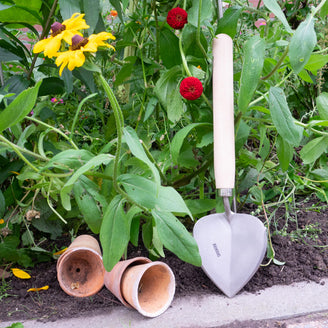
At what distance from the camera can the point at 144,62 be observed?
3.92 ft

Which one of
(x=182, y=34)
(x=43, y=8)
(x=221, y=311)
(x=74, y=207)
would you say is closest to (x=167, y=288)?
(x=221, y=311)

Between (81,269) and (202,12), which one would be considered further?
(81,269)

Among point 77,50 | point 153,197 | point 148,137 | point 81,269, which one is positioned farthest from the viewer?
point 148,137

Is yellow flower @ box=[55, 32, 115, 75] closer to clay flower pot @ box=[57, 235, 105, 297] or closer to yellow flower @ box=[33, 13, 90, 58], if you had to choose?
yellow flower @ box=[33, 13, 90, 58]

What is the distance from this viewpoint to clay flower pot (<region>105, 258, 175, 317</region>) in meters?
0.89

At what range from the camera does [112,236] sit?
0.79 metres

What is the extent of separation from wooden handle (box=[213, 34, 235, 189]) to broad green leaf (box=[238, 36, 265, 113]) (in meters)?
0.10

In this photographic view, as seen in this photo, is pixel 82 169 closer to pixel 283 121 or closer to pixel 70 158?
pixel 70 158

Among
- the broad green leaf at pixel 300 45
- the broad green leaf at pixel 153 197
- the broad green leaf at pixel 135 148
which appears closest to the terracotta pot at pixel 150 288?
the broad green leaf at pixel 153 197

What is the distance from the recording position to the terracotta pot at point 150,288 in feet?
2.89

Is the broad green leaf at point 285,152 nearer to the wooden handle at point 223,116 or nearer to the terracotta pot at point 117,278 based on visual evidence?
the wooden handle at point 223,116

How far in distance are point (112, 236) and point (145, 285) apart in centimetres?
27

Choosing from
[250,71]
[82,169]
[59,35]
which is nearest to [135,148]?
[82,169]

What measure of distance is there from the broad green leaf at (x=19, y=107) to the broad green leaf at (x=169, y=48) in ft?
1.67
